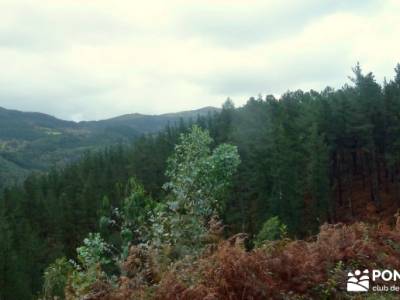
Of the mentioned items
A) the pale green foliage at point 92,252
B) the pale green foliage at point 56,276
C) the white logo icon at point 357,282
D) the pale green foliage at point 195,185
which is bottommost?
the pale green foliage at point 56,276

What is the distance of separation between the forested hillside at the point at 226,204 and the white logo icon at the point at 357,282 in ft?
0.82

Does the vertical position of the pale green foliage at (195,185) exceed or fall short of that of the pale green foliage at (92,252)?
it exceeds it

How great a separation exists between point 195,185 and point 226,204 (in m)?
41.2

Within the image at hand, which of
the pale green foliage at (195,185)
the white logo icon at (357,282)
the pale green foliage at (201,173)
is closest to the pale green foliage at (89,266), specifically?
the pale green foliage at (195,185)

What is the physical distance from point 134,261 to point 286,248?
2.09 metres

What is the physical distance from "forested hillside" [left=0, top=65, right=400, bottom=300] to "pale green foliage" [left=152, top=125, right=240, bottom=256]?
0.02m

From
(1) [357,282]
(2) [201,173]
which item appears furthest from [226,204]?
(1) [357,282]

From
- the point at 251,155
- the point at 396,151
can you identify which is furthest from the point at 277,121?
the point at 396,151

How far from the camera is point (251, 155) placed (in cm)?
5156

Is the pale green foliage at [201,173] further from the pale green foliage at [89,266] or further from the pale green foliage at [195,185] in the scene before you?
the pale green foliage at [89,266]

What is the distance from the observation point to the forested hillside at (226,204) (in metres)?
6.75

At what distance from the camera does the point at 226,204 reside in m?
49.1

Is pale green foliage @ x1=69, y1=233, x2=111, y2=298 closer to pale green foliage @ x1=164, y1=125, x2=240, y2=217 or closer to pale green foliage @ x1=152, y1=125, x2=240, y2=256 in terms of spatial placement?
pale green foliage @ x1=152, y1=125, x2=240, y2=256

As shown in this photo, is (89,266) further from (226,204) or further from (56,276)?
(226,204)
